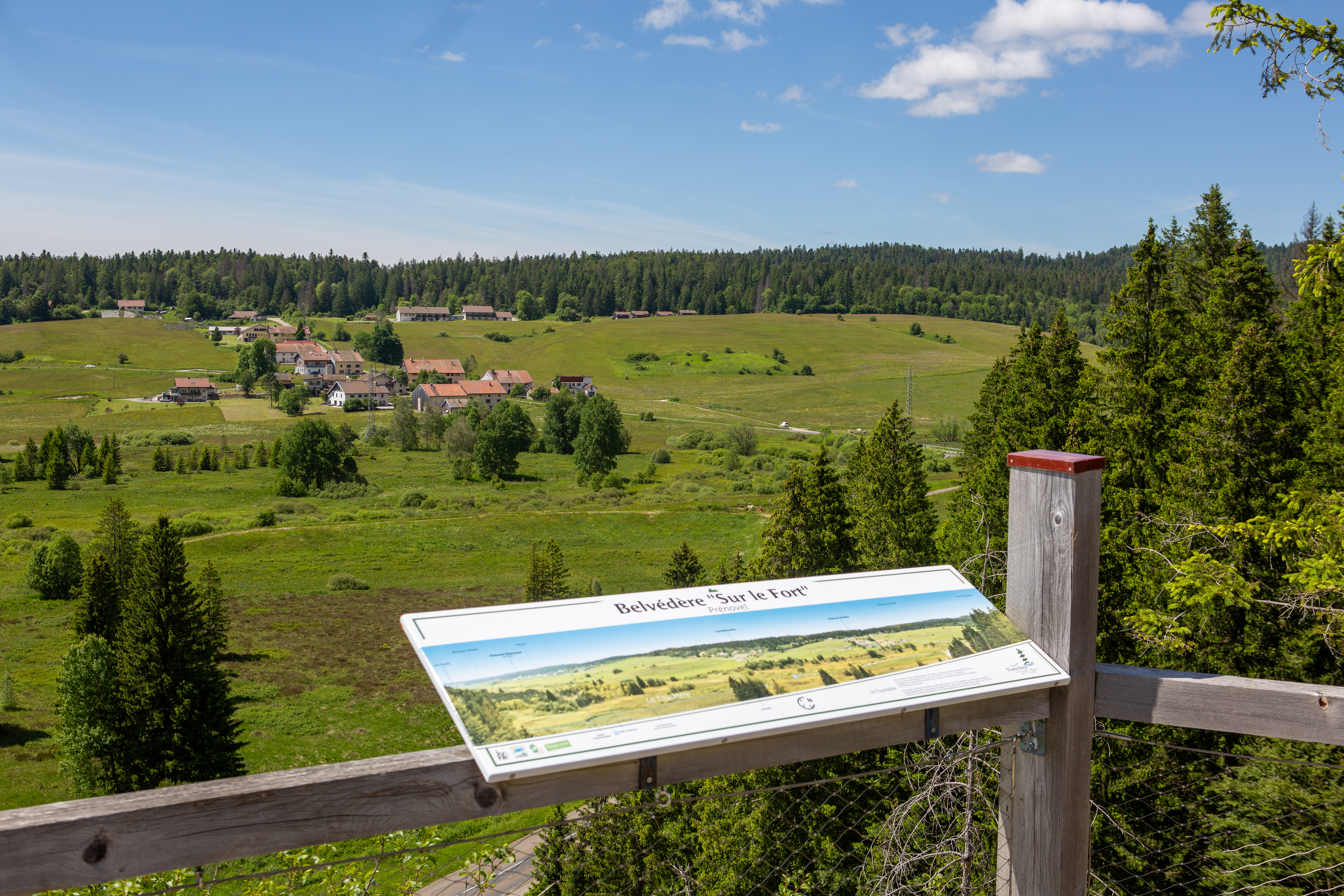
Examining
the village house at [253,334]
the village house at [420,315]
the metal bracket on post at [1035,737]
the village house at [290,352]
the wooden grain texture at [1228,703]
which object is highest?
the village house at [420,315]

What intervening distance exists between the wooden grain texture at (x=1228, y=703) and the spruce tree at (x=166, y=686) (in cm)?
2242

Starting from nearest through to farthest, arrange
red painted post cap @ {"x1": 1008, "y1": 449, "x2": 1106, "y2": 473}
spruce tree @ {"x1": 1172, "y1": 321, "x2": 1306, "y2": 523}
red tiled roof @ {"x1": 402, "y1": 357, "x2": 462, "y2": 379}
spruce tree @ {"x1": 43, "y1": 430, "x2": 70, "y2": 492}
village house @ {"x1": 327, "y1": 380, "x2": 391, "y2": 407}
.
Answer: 1. red painted post cap @ {"x1": 1008, "y1": 449, "x2": 1106, "y2": 473}
2. spruce tree @ {"x1": 1172, "y1": 321, "x2": 1306, "y2": 523}
3. spruce tree @ {"x1": 43, "y1": 430, "x2": 70, "y2": 492}
4. village house @ {"x1": 327, "y1": 380, "x2": 391, "y2": 407}
5. red tiled roof @ {"x1": 402, "y1": 357, "x2": 462, "y2": 379}

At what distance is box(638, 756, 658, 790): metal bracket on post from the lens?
181 centimetres

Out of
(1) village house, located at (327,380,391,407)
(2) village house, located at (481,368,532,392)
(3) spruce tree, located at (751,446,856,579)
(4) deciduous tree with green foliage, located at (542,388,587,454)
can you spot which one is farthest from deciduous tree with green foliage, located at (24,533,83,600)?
(2) village house, located at (481,368,532,392)

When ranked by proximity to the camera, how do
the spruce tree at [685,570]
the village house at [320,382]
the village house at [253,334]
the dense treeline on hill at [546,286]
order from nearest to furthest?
the spruce tree at [685,570] < the village house at [320,382] < the village house at [253,334] < the dense treeline on hill at [546,286]

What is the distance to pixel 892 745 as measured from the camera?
81.4 inches

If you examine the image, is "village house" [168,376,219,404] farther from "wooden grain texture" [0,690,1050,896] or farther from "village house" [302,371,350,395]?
"wooden grain texture" [0,690,1050,896]

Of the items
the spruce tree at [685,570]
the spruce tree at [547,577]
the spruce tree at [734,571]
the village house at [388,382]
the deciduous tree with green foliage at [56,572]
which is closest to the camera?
the spruce tree at [734,571]

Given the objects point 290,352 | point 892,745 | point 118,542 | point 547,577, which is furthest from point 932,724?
point 290,352

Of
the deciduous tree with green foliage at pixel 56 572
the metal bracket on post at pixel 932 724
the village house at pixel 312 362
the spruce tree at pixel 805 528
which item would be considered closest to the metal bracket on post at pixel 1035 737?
the metal bracket on post at pixel 932 724

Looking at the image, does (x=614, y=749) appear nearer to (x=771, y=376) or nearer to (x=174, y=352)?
(x=771, y=376)

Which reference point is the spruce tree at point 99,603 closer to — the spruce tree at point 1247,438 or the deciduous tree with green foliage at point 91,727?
the deciduous tree with green foliage at point 91,727

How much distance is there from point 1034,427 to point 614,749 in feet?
65.8

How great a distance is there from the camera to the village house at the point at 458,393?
95.9 metres
